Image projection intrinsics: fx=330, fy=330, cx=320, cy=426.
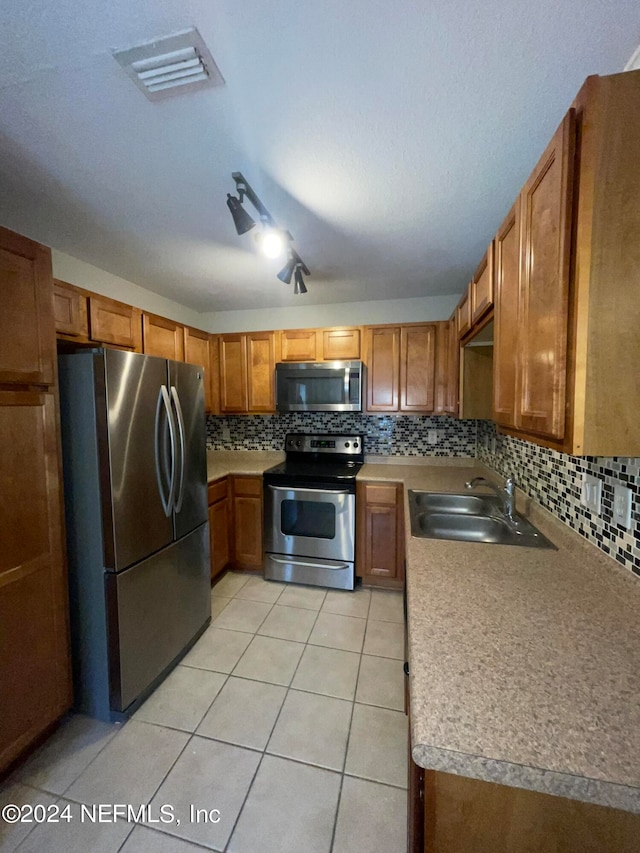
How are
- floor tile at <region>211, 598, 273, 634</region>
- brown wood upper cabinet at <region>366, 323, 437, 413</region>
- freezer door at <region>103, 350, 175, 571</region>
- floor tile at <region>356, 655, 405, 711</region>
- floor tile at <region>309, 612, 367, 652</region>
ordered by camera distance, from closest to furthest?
freezer door at <region>103, 350, 175, 571</region>
floor tile at <region>356, 655, 405, 711</region>
floor tile at <region>309, 612, 367, 652</region>
floor tile at <region>211, 598, 273, 634</region>
brown wood upper cabinet at <region>366, 323, 437, 413</region>

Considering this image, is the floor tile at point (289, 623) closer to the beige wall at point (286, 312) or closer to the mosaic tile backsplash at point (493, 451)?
the mosaic tile backsplash at point (493, 451)

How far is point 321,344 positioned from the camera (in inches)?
112

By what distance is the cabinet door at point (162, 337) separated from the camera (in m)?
2.31

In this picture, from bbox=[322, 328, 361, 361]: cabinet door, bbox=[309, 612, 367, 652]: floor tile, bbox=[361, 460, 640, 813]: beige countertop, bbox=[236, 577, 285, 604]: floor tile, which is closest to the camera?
bbox=[361, 460, 640, 813]: beige countertop

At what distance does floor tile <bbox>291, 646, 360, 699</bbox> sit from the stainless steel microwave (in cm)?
164

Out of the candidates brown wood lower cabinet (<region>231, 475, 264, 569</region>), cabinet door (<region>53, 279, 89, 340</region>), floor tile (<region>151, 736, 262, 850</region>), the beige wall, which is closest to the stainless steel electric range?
brown wood lower cabinet (<region>231, 475, 264, 569</region>)

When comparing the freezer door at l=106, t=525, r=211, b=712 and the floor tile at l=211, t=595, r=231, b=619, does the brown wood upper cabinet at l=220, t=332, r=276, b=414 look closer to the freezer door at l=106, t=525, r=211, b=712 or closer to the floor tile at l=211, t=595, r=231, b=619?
the freezer door at l=106, t=525, r=211, b=712

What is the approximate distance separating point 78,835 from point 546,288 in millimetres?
2205

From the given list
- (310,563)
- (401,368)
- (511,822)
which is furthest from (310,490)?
(511,822)

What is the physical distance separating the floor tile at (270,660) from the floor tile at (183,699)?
0.14m

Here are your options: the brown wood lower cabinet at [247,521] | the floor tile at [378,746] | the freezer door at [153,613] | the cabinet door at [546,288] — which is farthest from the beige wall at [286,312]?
the floor tile at [378,746]

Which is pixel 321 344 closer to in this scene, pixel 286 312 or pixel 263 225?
pixel 286 312

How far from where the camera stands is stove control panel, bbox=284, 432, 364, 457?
9.87 feet

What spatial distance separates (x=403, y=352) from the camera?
106 inches
